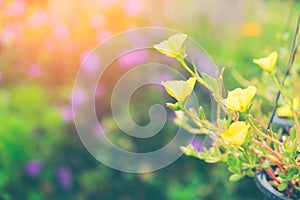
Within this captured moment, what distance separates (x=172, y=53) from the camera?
82 cm

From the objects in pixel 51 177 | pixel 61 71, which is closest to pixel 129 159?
pixel 51 177

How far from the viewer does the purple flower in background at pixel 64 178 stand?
77.4 inches

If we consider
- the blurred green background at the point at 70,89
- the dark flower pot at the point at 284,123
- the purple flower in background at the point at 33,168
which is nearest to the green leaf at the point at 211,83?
the dark flower pot at the point at 284,123

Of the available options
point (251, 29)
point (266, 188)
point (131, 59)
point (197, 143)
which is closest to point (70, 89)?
point (131, 59)

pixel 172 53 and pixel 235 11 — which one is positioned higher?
pixel 172 53

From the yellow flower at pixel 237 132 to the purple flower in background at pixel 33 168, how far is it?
1.25m

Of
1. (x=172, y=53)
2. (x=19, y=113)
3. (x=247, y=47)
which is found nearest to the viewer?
(x=172, y=53)

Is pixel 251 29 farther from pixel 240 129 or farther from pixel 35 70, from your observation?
pixel 240 129

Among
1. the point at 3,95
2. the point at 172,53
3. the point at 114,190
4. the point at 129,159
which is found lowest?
the point at 114,190

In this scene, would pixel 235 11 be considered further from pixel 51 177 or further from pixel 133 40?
pixel 51 177

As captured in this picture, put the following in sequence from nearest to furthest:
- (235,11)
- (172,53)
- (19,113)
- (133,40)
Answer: (172,53)
(19,113)
(133,40)
(235,11)

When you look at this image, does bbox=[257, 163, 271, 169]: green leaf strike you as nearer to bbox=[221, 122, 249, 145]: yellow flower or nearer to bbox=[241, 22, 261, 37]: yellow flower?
bbox=[221, 122, 249, 145]: yellow flower

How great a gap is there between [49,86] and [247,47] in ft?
2.97

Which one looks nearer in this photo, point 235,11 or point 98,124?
point 98,124
